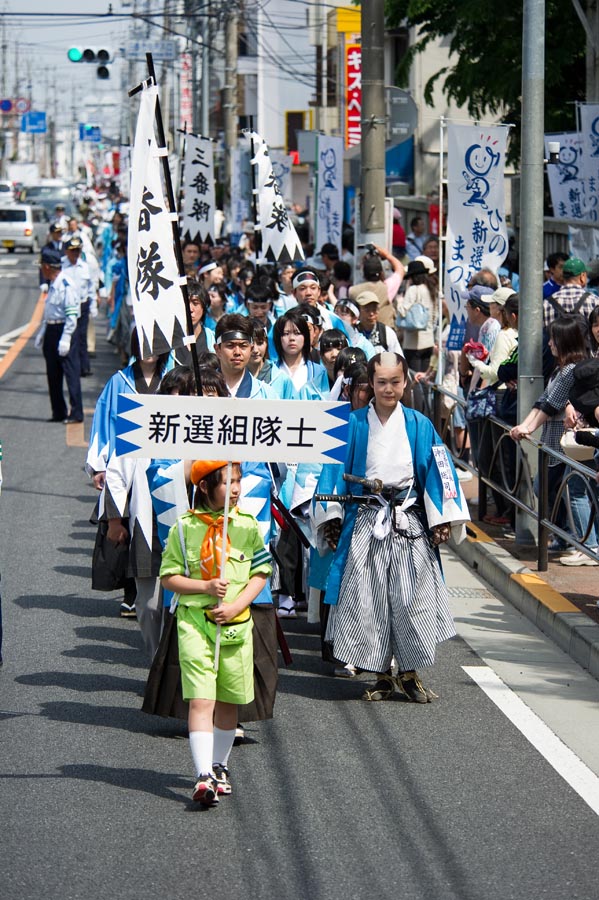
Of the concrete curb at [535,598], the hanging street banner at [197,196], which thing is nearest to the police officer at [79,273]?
the hanging street banner at [197,196]

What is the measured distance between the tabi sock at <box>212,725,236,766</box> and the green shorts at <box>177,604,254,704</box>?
15 centimetres

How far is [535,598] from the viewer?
855 cm

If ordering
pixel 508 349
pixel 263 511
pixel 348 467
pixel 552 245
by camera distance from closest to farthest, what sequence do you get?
pixel 263 511, pixel 348 467, pixel 508 349, pixel 552 245

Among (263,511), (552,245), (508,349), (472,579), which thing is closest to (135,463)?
(263,511)

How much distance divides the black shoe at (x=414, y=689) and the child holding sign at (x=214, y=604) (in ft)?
5.22

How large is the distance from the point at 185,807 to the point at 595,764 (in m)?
1.77

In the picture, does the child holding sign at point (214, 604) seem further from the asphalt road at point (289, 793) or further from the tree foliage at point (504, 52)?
the tree foliage at point (504, 52)

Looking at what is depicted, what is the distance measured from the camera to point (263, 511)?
21.3 ft

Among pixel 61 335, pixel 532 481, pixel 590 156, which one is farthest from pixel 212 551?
pixel 61 335

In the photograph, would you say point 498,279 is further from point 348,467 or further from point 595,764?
point 595,764

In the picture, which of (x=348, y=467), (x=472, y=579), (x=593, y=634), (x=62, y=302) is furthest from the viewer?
(x=62, y=302)

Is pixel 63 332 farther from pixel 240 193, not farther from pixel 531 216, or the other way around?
pixel 240 193

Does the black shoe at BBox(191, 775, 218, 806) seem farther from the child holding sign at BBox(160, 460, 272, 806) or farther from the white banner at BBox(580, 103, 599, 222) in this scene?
the white banner at BBox(580, 103, 599, 222)

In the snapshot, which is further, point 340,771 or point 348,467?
point 348,467
